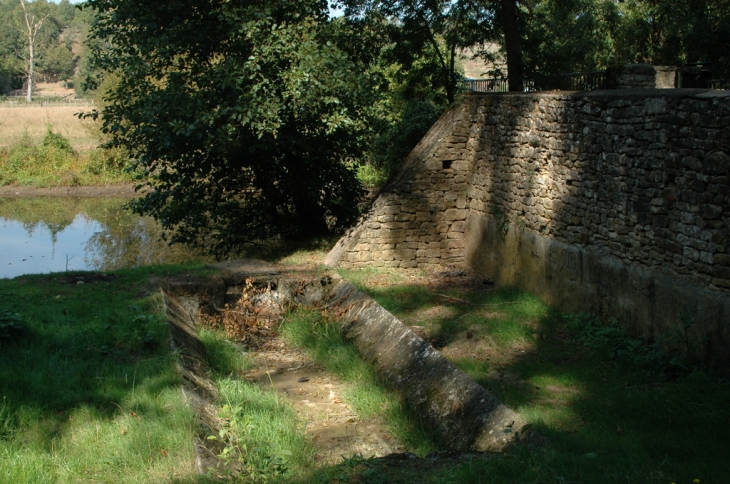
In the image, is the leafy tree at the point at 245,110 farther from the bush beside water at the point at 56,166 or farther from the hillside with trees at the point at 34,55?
the hillside with trees at the point at 34,55

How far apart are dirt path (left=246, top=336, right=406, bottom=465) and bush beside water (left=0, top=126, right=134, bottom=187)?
19.6 meters

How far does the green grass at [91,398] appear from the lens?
450 centimetres

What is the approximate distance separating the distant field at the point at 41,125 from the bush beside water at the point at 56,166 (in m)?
1.41

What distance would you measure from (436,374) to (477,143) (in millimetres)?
5739

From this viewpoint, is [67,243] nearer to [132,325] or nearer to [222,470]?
[132,325]

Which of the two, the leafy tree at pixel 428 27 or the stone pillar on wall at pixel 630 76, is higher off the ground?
the leafy tree at pixel 428 27

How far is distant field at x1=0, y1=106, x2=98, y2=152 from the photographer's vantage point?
31078 mm

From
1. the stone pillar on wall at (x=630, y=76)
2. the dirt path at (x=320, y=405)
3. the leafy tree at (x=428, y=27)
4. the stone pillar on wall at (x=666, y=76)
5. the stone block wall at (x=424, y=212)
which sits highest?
the leafy tree at (x=428, y=27)

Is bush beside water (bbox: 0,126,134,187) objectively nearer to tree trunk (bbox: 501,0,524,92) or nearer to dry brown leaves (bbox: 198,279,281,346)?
tree trunk (bbox: 501,0,524,92)

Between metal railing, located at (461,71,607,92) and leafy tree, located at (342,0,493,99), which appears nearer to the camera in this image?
metal railing, located at (461,71,607,92)

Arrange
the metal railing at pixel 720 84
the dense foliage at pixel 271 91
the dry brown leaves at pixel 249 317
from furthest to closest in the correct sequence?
the dense foliage at pixel 271 91 < the metal railing at pixel 720 84 < the dry brown leaves at pixel 249 317

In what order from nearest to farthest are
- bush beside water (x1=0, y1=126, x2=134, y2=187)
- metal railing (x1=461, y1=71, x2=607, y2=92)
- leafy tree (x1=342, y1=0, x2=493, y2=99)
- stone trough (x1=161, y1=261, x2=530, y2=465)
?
stone trough (x1=161, y1=261, x2=530, y2=465) < metal railing (x1=461, y1=71, x2=607, y2=92) < leafy tree (x1=342, y1=0, x2=493, y2=99) < bush beside water (x1=0, y1=126, x2=134, y2=187)

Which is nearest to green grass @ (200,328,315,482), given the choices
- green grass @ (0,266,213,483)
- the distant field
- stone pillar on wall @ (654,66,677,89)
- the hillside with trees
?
green grass @ (0,266,213,483)

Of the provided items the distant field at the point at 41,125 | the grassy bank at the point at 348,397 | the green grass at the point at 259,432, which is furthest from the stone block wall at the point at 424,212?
the distant field at the point at 41,125
